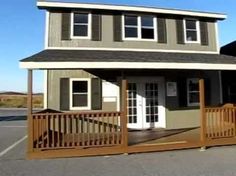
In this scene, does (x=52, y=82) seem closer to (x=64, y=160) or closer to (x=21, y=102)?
(x=64, y=160)

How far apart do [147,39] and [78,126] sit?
510cm

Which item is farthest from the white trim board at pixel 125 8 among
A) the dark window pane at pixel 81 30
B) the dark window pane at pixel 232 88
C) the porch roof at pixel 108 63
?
the porch roof at pixel 108 63

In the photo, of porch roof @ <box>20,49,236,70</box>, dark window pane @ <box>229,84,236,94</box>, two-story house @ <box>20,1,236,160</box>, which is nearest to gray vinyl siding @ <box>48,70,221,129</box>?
two-story house @ <box>20,1,236,160</box>

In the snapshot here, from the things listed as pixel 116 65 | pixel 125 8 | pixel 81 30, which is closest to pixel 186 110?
pixel 125 8

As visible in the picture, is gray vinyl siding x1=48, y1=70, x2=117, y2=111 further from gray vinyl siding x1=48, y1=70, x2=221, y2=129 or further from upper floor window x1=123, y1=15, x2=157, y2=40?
upper floor window x1=123, y1=15, x2=157, y2=40

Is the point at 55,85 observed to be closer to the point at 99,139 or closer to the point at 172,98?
the point at 99,139

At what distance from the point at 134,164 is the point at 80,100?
6.04 m

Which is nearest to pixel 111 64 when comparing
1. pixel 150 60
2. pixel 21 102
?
pixel 150 60

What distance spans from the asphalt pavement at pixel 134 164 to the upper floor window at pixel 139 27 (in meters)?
6.54

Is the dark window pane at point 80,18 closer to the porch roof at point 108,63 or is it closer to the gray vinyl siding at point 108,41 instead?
the gray vinyl siding at point 108,41

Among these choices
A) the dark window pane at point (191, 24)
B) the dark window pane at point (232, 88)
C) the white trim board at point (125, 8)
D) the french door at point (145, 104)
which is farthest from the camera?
the dark window pane at point (232, 88)

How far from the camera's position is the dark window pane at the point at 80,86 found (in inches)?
571

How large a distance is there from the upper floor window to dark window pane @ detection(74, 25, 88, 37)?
1773mm

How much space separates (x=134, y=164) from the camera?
29.6 ft
